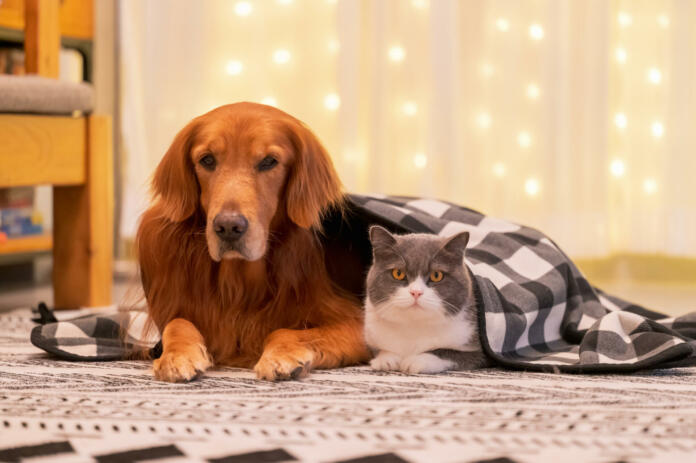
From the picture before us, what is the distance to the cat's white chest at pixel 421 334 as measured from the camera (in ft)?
5.00

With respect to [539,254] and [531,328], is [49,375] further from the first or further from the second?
[539,254]

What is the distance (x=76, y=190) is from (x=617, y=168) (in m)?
2.00

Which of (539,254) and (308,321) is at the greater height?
(539,254)

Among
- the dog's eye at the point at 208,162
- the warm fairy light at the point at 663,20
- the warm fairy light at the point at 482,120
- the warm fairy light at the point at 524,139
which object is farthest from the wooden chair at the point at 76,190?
the warm fairy light at the point at 663,20

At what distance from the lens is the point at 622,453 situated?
1044 mm

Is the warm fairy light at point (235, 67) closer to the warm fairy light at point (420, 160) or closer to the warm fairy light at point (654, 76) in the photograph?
the warm fairy light at point (420, 160)

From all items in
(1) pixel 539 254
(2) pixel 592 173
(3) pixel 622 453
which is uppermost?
(2) pixel 592 173

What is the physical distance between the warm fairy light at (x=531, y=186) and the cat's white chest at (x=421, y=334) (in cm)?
186

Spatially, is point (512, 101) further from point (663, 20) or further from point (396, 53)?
point (663, 20)

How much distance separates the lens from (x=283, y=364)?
1464 mm

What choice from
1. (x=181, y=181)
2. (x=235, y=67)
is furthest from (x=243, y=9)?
(x=181, y=181)

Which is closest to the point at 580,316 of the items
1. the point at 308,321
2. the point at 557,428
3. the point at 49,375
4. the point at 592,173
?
the point at 308,321

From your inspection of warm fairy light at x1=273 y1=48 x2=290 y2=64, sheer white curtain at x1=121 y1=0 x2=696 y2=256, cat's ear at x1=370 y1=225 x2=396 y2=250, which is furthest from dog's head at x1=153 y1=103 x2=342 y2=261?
warm fairy light at x1=273 y1=48 x2=290 y2=64

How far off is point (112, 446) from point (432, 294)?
2.02 ft
